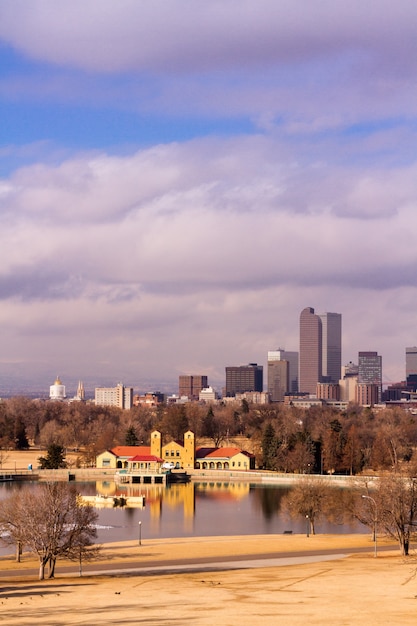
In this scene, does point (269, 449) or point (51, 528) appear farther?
point (269, 449)

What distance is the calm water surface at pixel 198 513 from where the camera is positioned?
81.1m

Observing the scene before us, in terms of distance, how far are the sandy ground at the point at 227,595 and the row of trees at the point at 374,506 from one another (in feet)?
13.1

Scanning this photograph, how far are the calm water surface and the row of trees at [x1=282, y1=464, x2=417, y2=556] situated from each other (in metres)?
1.59

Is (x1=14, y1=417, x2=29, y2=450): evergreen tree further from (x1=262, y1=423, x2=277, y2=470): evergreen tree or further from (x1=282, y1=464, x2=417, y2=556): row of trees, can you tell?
(x1=282, y1=464, x2=417, y2=556): row of trees

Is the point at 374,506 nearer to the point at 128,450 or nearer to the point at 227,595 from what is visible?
the point at 227,595

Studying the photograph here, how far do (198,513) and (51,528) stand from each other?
1620 inches

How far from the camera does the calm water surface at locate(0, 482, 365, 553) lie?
81062 mm

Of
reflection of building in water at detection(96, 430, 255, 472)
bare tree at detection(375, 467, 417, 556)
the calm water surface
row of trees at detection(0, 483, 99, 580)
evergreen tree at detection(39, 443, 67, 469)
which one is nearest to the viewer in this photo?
row of trees at detection(0, 483, 99, 580)

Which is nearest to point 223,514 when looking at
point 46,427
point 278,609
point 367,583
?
point 367,583

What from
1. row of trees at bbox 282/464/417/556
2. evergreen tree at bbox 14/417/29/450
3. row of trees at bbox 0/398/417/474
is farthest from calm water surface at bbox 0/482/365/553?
evergreen tree at bbox 14/417/29/450

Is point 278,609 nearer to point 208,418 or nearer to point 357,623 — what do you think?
point 357,623

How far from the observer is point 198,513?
94.6m

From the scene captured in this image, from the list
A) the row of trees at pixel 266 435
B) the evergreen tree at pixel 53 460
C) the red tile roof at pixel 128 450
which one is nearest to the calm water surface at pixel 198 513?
the evergreen tree at pixel 53 460

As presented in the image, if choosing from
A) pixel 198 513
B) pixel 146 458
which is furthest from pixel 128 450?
pixel 198 513
